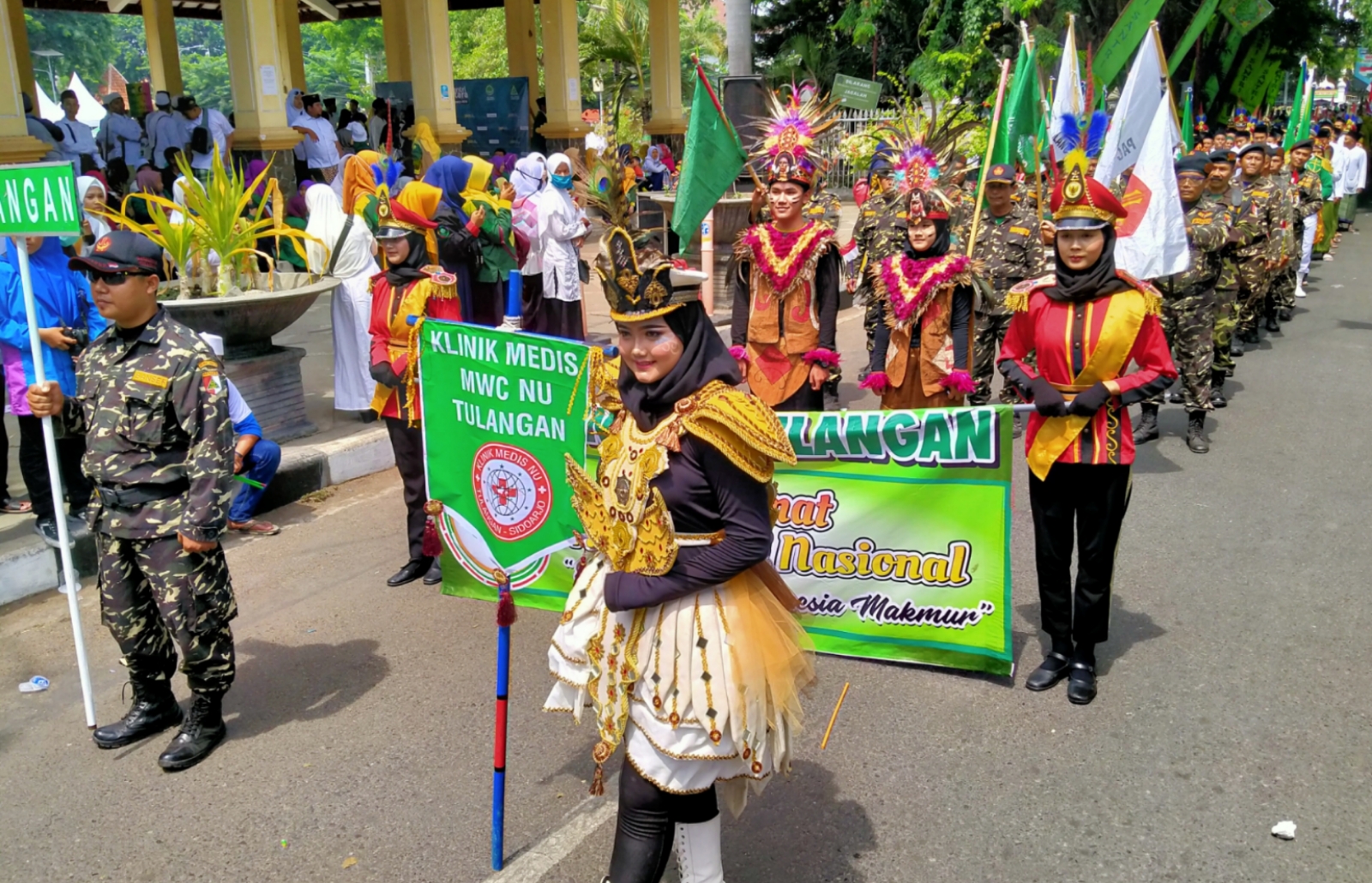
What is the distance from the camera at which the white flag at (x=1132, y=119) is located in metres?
7.98

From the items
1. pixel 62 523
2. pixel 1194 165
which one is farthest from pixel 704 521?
pixel 1194 165

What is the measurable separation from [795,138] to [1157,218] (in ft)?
7.68

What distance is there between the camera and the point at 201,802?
4.05m

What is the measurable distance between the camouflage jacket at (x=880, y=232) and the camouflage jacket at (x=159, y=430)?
16.0ft

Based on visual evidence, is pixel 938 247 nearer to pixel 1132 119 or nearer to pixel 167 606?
pixel 1132 119

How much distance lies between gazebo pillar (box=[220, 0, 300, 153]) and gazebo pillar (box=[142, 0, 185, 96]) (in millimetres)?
10920

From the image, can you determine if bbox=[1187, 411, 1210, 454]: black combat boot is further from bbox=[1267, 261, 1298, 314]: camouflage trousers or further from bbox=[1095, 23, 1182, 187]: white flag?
bbox=[1267, 261, 1298, 314]: camouflage trousers

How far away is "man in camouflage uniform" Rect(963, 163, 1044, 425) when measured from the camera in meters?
8.53

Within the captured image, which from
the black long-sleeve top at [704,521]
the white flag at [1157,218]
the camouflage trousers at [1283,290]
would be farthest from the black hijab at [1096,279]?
the camouflage trousers at [1283,290]

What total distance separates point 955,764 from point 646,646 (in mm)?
1899

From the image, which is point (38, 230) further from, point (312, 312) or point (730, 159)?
Answer: point (312, 312)

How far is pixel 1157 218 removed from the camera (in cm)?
686

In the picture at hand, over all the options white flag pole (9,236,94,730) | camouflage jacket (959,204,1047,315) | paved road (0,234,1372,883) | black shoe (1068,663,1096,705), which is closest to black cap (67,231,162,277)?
white flag pole (9,236,94,730)

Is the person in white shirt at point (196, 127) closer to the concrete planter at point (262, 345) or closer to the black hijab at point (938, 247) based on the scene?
the concrete planter at point (262, 345)
